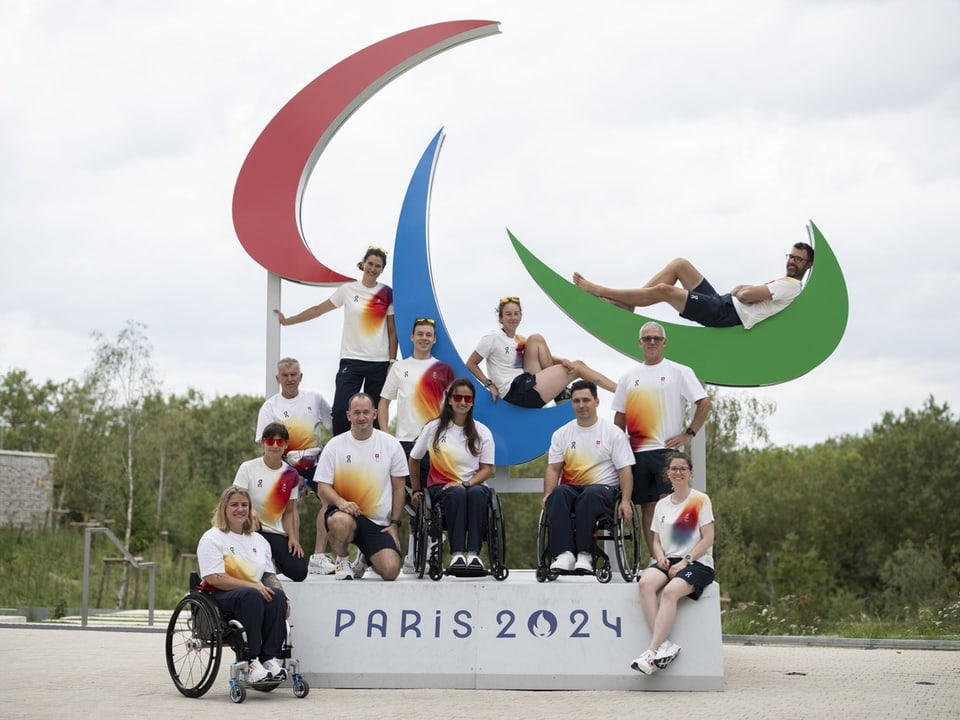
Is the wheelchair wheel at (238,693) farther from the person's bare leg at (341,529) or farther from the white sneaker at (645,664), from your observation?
the white sneaker at (645,664)

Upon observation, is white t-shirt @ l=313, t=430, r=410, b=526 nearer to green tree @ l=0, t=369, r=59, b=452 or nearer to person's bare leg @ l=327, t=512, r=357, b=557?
person's bare leg @ l=327, t=512, r=357, b=557

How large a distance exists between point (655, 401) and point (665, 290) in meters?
1.21

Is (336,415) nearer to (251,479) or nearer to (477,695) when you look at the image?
(251,479)

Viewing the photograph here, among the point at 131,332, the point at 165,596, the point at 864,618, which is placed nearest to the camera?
the point at 864,618

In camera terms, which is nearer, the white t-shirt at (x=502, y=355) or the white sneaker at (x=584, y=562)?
the white sneaker at (x=584, y=562)

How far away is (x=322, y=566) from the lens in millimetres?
7359

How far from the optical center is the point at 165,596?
18.0 metres

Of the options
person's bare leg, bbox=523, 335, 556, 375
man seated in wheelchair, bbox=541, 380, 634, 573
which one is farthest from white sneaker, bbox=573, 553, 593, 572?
person's bare leg, bbox=523, 335, 556, 375

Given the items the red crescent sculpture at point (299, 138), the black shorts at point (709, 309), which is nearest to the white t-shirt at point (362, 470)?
the red crescent sculpture at point (299, 138)

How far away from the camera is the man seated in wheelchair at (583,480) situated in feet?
21.6

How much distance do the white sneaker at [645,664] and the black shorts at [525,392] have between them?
2134 mm

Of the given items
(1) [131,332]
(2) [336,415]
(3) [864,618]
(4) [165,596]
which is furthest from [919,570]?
(2) [336,415]

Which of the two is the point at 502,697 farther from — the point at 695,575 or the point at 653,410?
the point at 653,410

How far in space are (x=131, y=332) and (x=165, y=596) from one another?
242 inches
